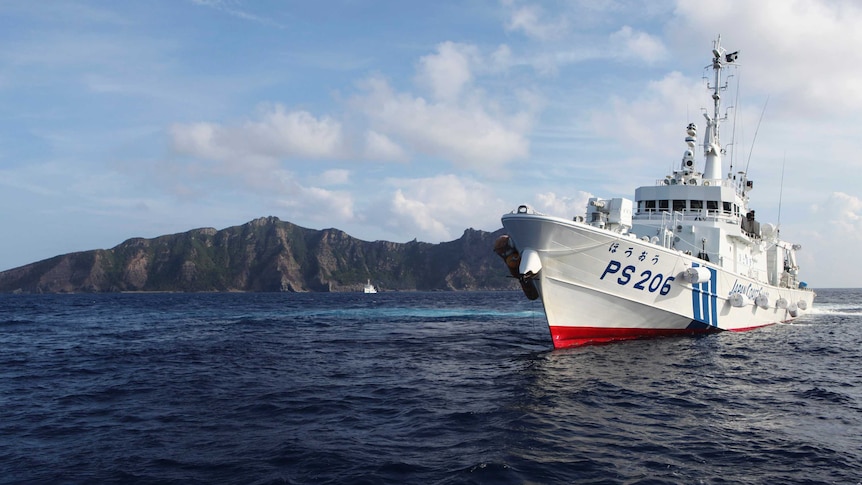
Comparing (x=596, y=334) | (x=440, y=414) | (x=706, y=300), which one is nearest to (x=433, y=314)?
(x=706, y=300)

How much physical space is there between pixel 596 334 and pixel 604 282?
89.8 inches

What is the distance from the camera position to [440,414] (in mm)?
12812

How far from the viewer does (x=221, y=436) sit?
37.2ft

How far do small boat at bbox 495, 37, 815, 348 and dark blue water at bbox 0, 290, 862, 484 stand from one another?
4.11 ft

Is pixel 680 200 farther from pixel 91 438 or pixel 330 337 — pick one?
pixel 91 438

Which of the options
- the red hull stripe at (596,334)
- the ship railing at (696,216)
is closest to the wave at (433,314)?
the ship railing at (696,216)

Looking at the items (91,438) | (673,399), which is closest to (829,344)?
(673,399)

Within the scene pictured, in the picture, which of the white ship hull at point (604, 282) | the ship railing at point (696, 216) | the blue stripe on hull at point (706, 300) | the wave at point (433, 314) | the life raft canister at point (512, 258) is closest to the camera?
the white ship hull at point (604, 282)

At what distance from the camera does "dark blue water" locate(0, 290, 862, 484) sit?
948cm

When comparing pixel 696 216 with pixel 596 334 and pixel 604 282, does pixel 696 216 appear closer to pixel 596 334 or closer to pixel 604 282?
pixel 604 282

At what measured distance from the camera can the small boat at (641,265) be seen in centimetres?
2145

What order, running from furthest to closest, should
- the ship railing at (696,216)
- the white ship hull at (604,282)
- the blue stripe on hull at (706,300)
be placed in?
the ship railing at (696,216), the blue stripe on hull at (706,300), the white ship hull at (604,282)

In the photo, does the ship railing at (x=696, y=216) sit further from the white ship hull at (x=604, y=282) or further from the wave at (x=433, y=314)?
the wave at (x=433, y=314)

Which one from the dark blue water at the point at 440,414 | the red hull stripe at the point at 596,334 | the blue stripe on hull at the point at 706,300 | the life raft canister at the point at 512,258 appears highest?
the life raft canister at the point at 512,258
